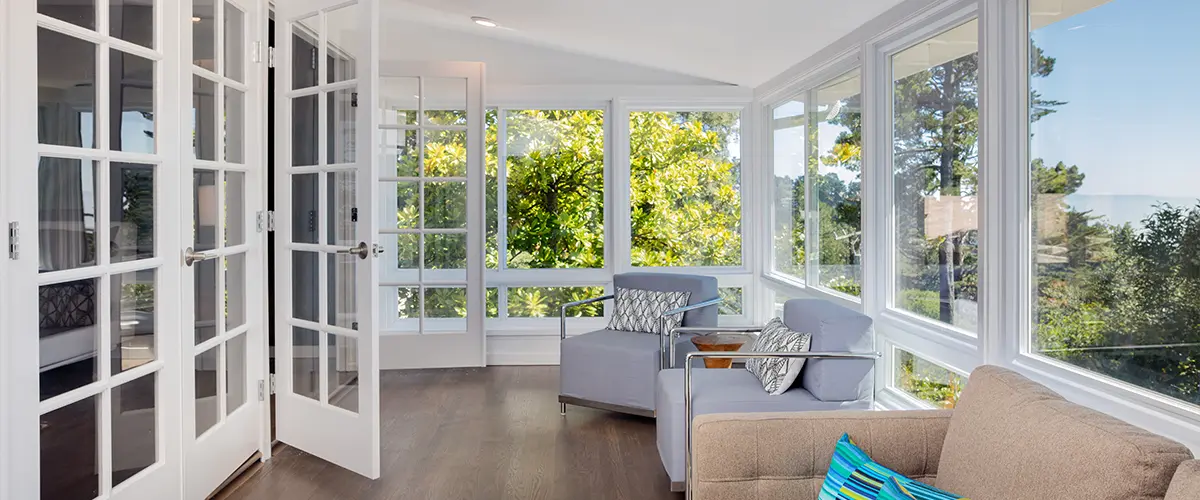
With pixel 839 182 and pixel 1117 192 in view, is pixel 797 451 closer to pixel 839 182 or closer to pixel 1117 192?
pixel 1117 192

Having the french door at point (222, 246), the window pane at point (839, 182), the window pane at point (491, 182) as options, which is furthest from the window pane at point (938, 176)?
the window pane at point (491, 182)

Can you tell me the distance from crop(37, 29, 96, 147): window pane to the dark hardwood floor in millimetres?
1530

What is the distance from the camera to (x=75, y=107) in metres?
2.33

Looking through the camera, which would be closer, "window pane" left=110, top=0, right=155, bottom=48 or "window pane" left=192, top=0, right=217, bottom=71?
"window pane" left=110, top=0, right=155, bottom=48

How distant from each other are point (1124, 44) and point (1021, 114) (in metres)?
0.47

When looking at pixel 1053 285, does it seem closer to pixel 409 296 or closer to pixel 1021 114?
pixel 1021 114

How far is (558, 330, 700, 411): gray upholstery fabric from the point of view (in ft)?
13.9

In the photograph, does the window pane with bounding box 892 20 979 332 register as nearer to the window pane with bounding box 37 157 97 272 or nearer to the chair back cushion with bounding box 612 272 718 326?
the chair back cushion with bounding box 612 272 718 326

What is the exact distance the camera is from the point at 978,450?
5.65ft

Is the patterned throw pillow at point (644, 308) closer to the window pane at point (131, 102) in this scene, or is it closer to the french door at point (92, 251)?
the french door at point (92, 251)

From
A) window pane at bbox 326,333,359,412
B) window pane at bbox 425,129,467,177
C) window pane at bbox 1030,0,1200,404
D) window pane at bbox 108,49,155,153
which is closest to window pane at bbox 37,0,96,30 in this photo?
window pane at bbox 108,49,155,153

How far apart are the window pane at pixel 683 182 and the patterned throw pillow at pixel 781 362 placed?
2828 mm

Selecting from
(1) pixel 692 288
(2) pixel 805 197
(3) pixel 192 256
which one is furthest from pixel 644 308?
(3) pixel 192 256

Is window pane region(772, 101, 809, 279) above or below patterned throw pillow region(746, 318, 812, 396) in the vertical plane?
above
